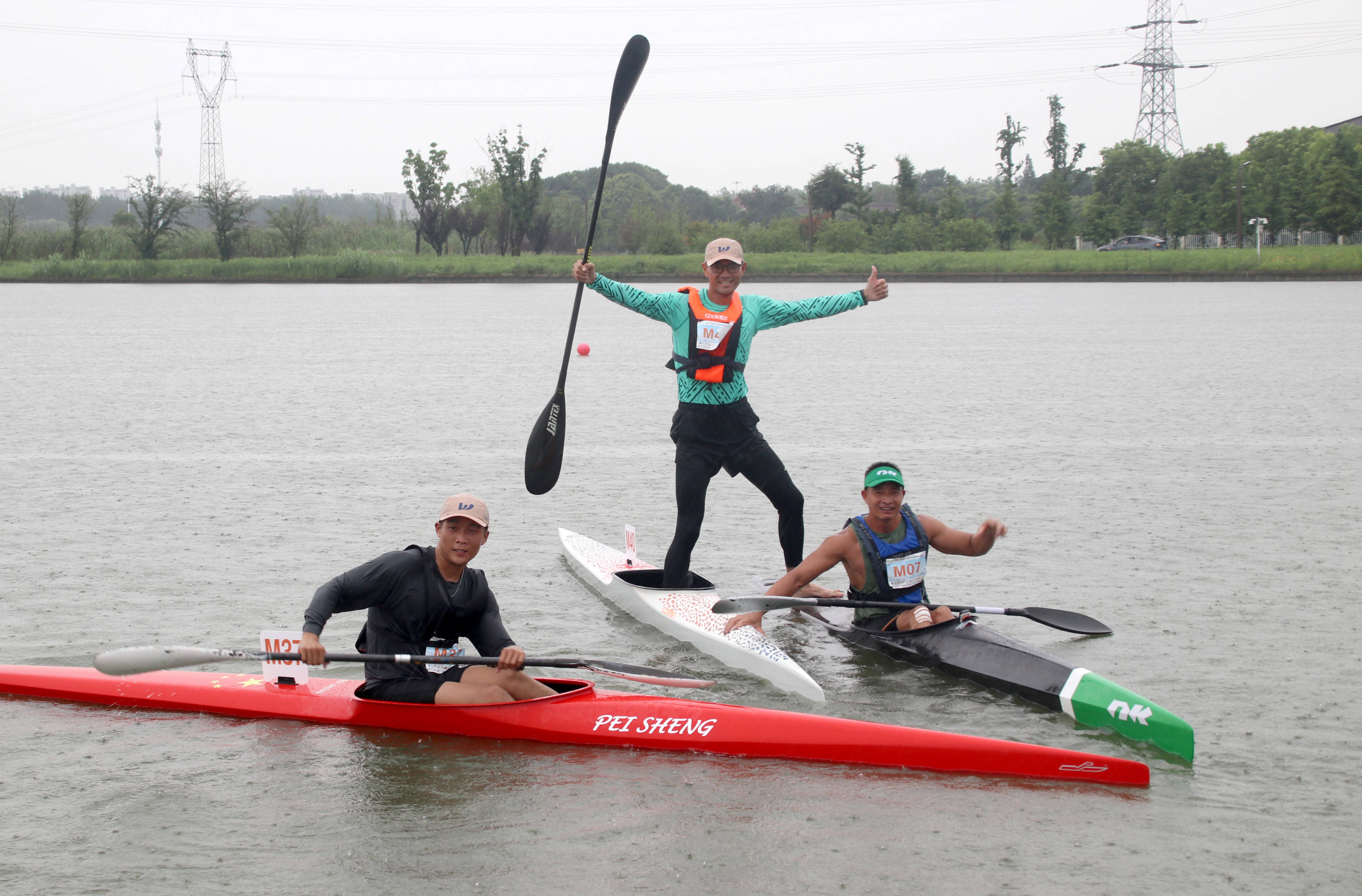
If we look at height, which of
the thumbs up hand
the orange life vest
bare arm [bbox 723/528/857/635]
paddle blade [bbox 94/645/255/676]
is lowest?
paddle blade [bbox 94/645/255/676]

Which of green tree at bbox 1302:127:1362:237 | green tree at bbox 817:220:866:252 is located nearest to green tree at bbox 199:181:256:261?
green tree at bbox 817:220:866:252

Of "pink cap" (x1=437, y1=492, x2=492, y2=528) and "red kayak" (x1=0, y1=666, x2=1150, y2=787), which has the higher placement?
"pink cap" (x1=437, y1=492, x2=492, y2=528)

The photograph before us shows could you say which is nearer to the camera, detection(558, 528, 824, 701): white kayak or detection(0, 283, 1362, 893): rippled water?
detection(0, 283, 1362, 893): rippled water

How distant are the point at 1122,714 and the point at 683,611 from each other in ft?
9.73

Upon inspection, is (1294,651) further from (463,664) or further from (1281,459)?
(1281,459)

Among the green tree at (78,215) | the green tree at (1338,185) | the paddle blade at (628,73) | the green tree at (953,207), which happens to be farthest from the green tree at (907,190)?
the paddle blade at (628,73)

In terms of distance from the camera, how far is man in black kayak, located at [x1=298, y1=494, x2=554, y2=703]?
6047mm

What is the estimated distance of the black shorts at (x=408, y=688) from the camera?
6316 millimetres

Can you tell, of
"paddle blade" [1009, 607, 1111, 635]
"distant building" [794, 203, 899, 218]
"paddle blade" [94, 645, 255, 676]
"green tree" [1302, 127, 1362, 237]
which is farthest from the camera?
"distant building" [794, 203, 899, 218]

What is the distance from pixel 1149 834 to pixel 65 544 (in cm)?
874

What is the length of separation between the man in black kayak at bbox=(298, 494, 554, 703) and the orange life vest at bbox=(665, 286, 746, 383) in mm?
2187

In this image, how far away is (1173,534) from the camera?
424 inches

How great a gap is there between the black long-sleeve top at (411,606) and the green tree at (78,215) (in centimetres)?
7142

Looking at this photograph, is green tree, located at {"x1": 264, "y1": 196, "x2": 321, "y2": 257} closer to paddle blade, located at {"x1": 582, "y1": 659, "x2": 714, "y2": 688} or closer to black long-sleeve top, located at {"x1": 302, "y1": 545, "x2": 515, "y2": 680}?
black long-sleeve top, located at {"x1": 302, "y1": 545, "x2": 515, "y2": 680}
